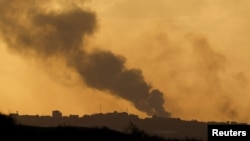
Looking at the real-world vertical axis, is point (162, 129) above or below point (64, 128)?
above

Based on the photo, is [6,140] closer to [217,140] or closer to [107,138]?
[107,138]

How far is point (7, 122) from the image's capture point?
72.4 meters

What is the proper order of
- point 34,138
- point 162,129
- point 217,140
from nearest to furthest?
1. point 217,140
2. point 34,138
3. point 162,129

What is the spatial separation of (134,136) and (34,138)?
37.4ft

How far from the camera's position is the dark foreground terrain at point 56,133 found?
229ft

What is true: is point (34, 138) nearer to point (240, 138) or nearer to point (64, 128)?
point (64, 128)

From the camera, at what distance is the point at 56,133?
72.2 meters

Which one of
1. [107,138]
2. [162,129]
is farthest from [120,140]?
[162,129]

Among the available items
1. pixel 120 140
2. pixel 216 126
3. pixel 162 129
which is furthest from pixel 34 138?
pixel 162 129

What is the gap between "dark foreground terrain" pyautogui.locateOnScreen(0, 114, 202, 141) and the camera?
69688mm

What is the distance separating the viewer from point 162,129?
6973 inches

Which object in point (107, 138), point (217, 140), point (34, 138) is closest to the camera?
point (217, 140)

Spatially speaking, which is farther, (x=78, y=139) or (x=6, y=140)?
(x=78, y=139)

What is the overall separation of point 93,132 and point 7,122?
734 cm
